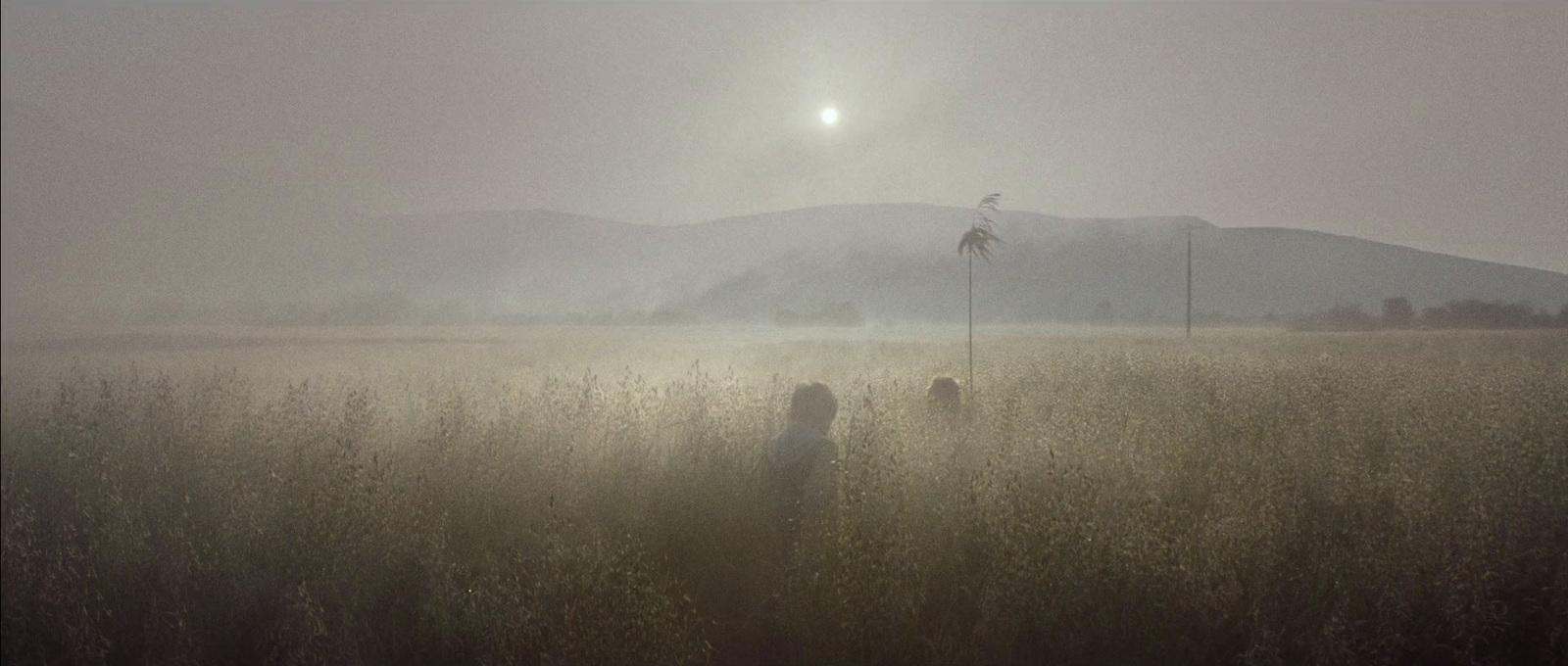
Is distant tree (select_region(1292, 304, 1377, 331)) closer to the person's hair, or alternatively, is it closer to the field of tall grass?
the field of tall grass

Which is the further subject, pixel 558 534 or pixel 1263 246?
pixel 1263 246

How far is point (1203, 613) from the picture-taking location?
3914mm

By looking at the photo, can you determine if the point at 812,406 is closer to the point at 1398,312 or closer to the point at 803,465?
the point at 803,465

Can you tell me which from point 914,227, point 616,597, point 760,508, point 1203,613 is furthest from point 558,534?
point 914,227

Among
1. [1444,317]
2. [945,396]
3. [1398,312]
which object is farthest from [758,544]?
A: [1398,312]

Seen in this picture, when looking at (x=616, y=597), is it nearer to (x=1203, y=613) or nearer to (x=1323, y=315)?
(x=1203, y=613)

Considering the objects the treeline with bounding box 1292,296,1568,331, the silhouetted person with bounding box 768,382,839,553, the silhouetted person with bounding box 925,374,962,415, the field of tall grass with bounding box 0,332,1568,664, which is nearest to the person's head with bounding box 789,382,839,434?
the silhouetted person with bounding box 768,382,839,553

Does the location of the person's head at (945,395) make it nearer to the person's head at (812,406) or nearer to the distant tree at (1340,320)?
the person's head at (812,406)

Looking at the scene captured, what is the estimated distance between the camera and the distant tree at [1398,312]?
16562 mm

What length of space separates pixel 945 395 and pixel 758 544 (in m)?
3.62

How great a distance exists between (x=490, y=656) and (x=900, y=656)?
215 cm

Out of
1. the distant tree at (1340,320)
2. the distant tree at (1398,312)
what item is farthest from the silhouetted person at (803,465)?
the distant tree at (1340,320)

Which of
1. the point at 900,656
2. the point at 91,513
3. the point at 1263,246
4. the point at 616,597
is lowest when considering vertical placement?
the point at 900,656

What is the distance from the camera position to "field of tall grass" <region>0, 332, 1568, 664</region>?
3852mm
